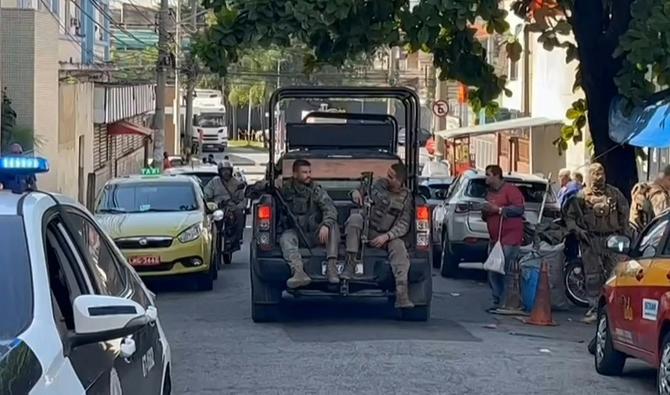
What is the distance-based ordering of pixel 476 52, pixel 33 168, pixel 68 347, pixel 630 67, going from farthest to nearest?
pixel 476 52 → pixel 630 67 → pixel 33 168 → pixel 68 347

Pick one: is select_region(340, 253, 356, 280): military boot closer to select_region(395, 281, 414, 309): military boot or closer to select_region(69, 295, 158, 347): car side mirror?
select_region(395, 281, 414, 309): military boot

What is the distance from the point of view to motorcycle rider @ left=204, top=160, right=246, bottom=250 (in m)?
22.3

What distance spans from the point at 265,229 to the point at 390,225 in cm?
138

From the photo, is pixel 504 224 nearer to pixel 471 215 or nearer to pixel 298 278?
pixel 298 278

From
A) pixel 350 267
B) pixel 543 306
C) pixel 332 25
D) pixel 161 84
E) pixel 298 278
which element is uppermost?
pixel 161 84

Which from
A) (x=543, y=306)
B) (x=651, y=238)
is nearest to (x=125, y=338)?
(x=651, y=238)

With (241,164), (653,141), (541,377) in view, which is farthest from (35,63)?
(241,164)

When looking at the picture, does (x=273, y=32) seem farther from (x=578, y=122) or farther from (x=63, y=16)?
(x=63, y=16)

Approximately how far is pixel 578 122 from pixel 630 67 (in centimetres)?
431

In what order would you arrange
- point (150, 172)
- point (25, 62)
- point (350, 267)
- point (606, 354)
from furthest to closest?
point (25, 62)
point (150, 172)
point (350, 267)
point (606, 354)

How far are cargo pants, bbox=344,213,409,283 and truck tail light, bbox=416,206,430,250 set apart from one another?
20cm

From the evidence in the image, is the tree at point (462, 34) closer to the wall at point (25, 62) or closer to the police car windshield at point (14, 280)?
the wall at point (25, 62)

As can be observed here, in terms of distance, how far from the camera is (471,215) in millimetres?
20547

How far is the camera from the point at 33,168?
556 centimetres
